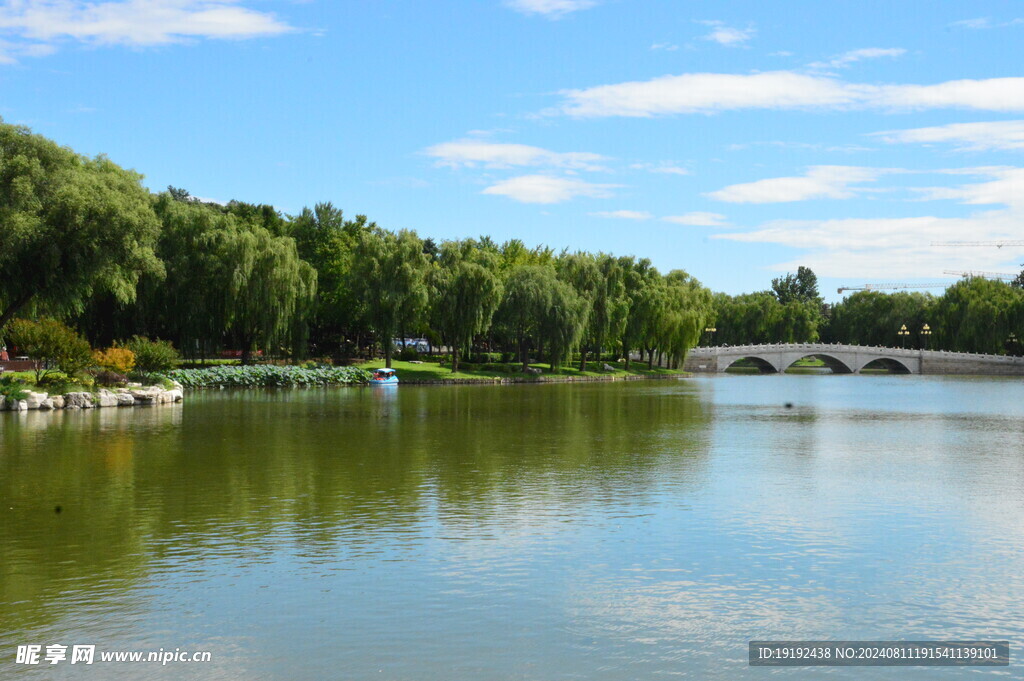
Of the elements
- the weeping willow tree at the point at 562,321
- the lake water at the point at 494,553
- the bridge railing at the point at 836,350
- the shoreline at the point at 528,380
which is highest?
the weeping willow tree at the point at 562,321

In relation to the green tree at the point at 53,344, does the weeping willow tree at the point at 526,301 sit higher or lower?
higher

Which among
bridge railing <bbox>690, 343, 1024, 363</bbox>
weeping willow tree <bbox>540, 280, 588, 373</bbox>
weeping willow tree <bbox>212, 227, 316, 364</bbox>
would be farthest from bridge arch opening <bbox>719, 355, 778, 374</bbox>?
weeping willow tree <bbox>212, 227, 316, 364</bbox>

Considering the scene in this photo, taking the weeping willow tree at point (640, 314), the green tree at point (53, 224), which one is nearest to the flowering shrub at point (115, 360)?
the green tree at point (53, 224)

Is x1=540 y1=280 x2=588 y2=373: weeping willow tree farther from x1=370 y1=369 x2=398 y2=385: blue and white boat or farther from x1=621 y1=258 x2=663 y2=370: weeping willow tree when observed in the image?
x1=370 y1=369 x2=398 y2=385: blue and white boat

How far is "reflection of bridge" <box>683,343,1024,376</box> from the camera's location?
98.8 m

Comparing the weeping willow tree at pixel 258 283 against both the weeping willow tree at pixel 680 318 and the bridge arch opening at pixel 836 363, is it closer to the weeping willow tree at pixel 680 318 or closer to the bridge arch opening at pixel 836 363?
the weeping willow tree at pixel 680 318

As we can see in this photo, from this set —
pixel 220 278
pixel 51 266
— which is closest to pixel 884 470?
pixel 51 266

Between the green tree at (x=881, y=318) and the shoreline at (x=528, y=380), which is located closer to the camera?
the shoreline at (x=528, y=380)

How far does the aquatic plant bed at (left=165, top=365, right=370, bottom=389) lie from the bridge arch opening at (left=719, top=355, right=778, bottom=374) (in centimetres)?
5228

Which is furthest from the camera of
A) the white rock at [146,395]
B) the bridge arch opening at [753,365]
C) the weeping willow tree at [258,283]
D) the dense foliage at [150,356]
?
the bridge arch opening at [753,365]

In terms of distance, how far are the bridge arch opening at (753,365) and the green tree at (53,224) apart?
243ft

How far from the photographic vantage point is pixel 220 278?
55781 mm

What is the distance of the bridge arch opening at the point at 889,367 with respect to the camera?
10638cm

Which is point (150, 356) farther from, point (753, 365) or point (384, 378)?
point (753, 365)
